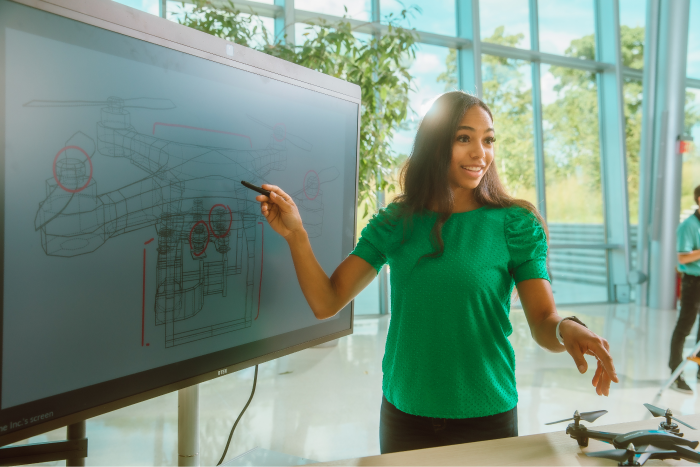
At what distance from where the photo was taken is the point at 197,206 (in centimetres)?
99

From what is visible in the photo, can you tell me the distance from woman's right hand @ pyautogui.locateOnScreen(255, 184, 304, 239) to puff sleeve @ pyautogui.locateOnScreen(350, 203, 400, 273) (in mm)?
239

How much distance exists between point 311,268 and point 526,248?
1.87ft

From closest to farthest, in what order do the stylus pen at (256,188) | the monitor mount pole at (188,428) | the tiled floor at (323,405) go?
the stylus pen at (256,188) → the monitor mount pole at (188,428) → the tiled floor at (323,405)

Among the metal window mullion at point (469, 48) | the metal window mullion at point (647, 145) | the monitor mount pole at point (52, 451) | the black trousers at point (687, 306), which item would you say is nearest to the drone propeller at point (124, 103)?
the monitor mount pole at point (52, 451)

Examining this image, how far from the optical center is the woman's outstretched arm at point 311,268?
115 cm

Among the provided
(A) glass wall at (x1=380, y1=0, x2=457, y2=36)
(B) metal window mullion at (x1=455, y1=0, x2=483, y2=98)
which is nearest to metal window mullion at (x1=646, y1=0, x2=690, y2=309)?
(B) metal window mullion at (x1=455, y1=0, x2=483, y2=98)

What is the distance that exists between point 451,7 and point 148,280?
21.4ft

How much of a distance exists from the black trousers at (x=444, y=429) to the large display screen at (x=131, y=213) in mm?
381

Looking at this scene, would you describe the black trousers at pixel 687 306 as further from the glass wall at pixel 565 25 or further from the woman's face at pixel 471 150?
the glass wall at pixel 565 25

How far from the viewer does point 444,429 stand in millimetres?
1249

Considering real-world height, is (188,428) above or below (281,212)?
→ below

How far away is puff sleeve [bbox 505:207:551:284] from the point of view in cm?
127

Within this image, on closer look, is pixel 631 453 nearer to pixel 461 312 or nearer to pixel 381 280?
pixel 461 312

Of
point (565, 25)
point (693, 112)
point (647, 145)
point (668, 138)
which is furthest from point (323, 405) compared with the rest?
point (693, 112)
